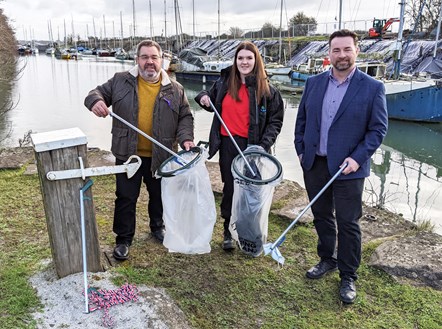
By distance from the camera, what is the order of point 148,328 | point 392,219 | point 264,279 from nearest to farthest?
point 148,328
point 264,279
point 392,219

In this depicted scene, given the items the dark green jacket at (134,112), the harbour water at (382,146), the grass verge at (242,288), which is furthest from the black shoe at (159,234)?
the harbour water at (382,146)

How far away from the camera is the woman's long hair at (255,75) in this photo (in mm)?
2637

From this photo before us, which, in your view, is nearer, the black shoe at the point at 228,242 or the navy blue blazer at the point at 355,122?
the navy blue blazer at the point at 355,122

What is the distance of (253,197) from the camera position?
2459 mm

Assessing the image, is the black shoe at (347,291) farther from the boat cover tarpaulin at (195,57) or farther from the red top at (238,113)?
the boat cover tarpaulin at (195,57)

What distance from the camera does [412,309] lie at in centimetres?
229

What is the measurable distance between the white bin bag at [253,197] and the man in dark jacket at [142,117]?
1.35 ft

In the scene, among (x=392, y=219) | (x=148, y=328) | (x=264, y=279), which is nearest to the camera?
(x=148, y=328)

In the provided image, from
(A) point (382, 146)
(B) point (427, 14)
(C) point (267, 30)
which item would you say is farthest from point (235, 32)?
(A) point (382, 146)

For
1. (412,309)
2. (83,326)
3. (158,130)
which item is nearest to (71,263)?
(83,326)

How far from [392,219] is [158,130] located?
227 centimetres

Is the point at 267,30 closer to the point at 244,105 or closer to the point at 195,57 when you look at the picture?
the point at 195,57

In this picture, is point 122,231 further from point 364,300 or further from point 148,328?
point 364,300

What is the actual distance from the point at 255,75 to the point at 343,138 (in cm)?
73
